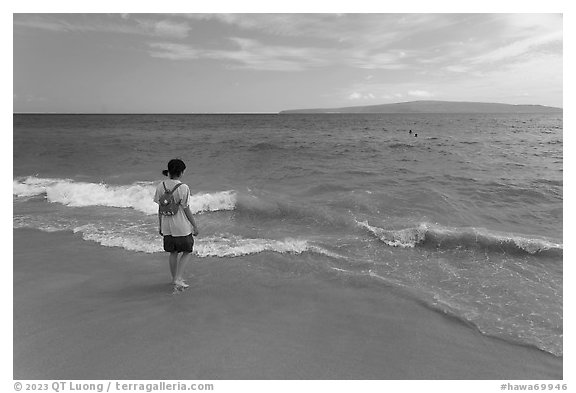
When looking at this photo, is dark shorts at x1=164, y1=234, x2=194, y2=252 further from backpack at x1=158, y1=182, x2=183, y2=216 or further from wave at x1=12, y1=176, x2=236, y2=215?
wave at x1=12, y1=176, x2=236, y2=215

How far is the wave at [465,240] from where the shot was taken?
6.97 meters

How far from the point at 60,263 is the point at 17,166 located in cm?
1682

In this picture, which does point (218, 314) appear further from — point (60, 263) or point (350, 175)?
point (350, 175)

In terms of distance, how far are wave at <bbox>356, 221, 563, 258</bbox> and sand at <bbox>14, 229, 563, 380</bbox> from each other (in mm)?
2320

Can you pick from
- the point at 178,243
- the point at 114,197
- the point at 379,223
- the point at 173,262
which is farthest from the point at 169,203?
the point at 114,197

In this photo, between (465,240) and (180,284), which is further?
(465,240)

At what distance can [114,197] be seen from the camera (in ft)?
36.6

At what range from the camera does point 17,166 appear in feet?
62.2

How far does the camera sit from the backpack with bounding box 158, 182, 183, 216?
15.4 feet

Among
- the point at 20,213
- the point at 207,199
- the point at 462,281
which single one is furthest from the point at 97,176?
the point at 462,281

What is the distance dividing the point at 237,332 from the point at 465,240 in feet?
17.6

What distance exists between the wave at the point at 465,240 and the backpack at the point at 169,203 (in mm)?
4343

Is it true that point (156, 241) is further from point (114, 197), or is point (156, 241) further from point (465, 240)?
point (465, 240)

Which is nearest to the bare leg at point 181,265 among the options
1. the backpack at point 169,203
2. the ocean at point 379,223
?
the backpack at point 169,203
